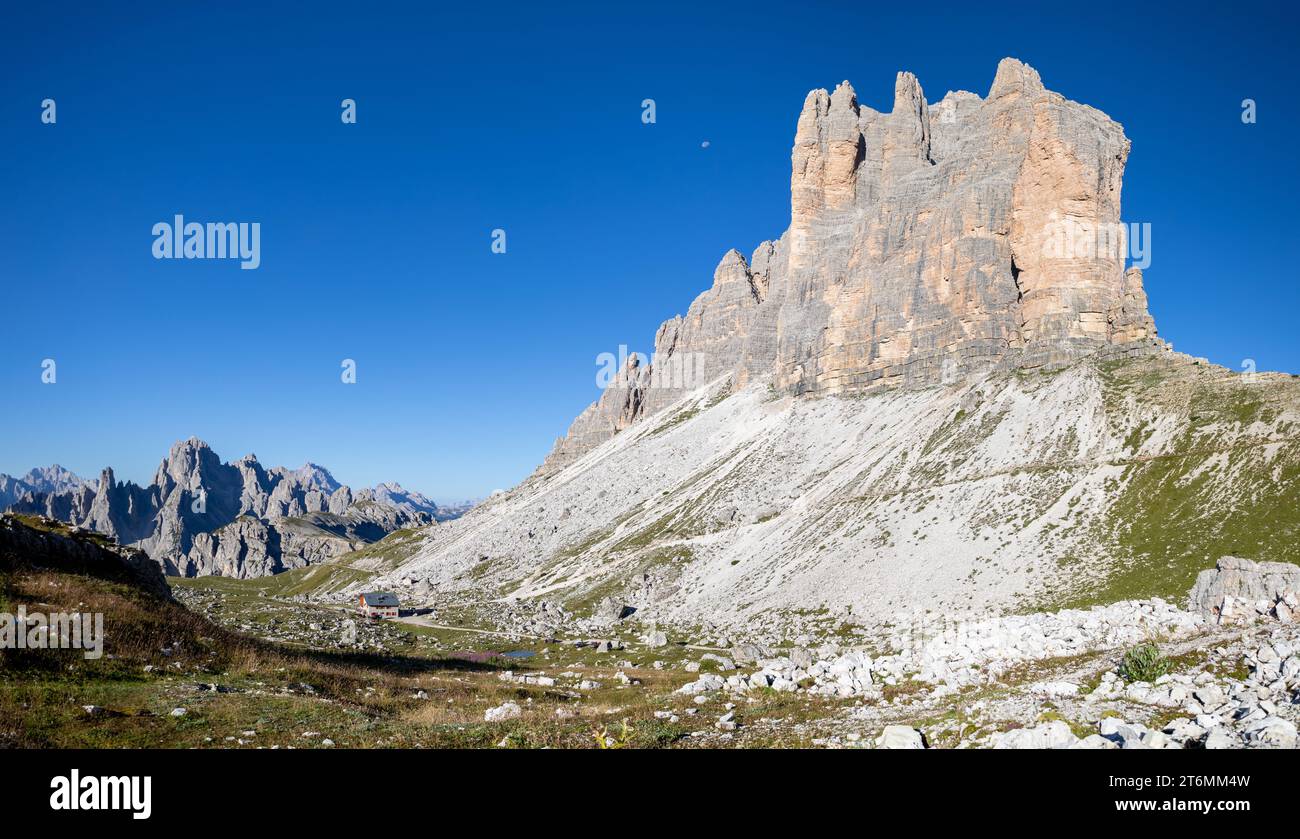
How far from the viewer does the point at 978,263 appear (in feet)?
360

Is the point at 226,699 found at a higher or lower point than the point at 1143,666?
higher

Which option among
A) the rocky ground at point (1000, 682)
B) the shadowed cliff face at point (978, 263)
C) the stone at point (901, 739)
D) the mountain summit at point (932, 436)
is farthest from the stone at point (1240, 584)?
the shadowed cliff face at point (978, 263)

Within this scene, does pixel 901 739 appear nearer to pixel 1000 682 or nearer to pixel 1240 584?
pixel 1000 682

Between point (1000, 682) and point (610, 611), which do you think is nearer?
point (1000, 682)

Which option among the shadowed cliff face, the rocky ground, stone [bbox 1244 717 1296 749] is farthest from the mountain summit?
stone [bbox 1244 717 1296 749]

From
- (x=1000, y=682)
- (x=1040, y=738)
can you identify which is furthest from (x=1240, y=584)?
(x=1040, y=738)

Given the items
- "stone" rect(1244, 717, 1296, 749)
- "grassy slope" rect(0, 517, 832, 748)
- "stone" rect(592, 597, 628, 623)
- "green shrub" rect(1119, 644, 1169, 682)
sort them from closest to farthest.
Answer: "stone" rect(1244, 717, 1296, 749)
"grassy slope" rect(0, 517, 832, 748)
"green shrub" rect(1119, 644, 1169, 682)
"stone" rect(592, 597, 628, 623)

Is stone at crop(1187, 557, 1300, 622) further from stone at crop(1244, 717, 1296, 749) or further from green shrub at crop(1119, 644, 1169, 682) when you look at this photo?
stone at crop(1244, 717, 1296, 749)

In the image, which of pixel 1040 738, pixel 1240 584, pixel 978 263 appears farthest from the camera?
pixel 978 263

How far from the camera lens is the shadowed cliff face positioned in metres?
99.4

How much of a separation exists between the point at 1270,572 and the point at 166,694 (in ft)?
163

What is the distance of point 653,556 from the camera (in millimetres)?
93375

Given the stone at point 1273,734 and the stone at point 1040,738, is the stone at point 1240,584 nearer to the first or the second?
the stone at point 1273,734
